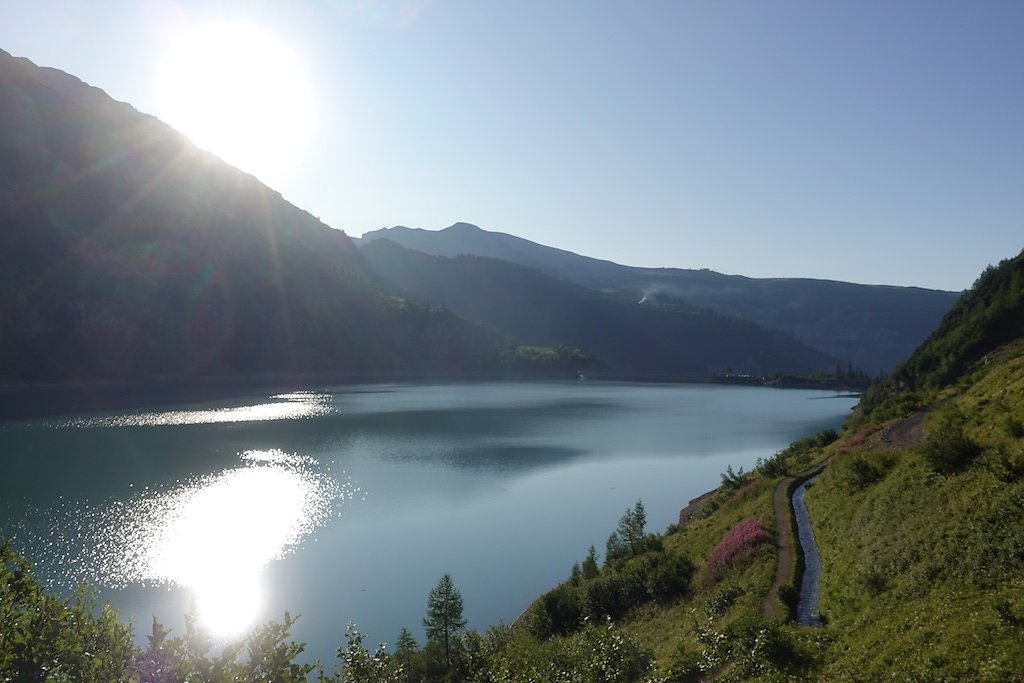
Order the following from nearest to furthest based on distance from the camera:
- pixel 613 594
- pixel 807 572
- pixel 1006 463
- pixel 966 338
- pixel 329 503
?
pixel 1006 463
pixel 807 572
pixel 613 594
pixel 329 503
pixel 966 338

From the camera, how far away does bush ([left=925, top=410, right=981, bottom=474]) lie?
23.2 m

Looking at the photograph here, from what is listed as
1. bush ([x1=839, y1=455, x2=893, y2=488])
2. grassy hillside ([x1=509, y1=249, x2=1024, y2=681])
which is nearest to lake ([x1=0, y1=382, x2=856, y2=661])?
grassy hillside ([x1=509, y1=249, x2=1024, y2=681])

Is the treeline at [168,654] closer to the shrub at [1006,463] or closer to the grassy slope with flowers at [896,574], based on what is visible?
the grassy slope with flowers at [896,574]

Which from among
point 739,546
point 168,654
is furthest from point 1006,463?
point 168,654

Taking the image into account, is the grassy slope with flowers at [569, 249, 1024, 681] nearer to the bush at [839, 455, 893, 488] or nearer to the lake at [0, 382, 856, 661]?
the bush at [839, 455, 893, 488]

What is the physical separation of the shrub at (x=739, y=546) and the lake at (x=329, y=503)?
13.8 m

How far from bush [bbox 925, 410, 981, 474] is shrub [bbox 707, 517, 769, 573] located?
8.83m

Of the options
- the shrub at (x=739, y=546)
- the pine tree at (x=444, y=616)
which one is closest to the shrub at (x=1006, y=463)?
the shrub at (x=739, y=546)

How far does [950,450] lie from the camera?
77.5ft

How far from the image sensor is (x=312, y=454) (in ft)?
288

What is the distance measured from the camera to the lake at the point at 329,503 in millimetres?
40125

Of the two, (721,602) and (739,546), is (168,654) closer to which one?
(721,602)

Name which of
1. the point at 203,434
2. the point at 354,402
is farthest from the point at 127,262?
the point at 203,434

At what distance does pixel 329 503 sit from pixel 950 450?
179ft
